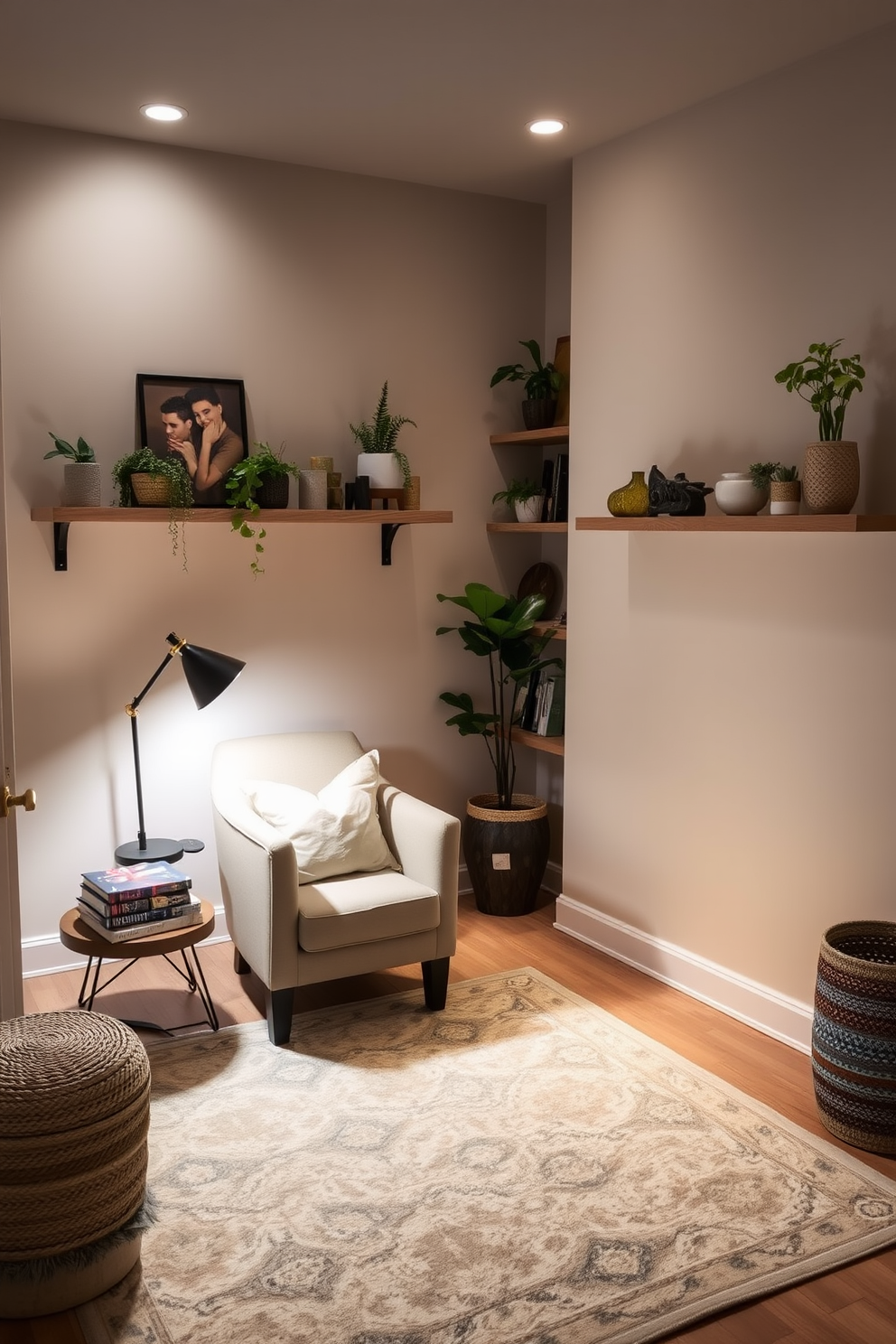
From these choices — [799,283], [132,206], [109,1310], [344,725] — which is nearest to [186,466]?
[132,206]

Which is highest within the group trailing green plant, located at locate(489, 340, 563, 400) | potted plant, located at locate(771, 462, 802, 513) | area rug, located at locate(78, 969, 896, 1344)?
trailing green plant, located at locate(489, 340, 563, 400)

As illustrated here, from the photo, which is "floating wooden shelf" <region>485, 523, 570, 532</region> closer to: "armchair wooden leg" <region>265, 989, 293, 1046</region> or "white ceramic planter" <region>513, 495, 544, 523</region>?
"white ceramic planter" <region>513, 495, 544, 523</region>

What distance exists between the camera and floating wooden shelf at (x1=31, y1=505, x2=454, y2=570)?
3.52m

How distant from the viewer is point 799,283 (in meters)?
3.13

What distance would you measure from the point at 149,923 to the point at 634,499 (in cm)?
190

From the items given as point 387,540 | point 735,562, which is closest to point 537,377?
point 387,540

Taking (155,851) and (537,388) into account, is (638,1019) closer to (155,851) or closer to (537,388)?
(155,851)

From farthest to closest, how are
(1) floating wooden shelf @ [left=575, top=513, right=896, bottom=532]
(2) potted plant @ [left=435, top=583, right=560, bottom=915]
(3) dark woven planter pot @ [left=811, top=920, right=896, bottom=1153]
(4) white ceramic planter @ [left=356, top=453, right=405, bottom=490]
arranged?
1. (2) potted plant @ [left=435, top=583, right=560, bottom=915]
2. (4) white ceramic planter @ [left=356, top=453, right=405, bottom=490]
3. (1) floating wooden shelf @ [left=575, top=513, right=896, bottom=532]
4. (3) dark woven planter pot @ [left=811, top=920, right=896, bottom=1153]

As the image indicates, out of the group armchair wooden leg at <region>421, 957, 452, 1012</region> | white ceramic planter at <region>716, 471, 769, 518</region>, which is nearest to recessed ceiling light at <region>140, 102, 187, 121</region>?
white ceramic planter at <region>716, 471, 769, 518</region>

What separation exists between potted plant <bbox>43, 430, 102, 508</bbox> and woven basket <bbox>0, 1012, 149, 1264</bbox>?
1779mm

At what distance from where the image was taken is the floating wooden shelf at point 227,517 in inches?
138

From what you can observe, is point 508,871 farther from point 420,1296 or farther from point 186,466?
point 420,1296

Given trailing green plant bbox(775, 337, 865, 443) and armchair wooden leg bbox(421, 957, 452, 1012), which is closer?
trailing green plant bbox(775, 337, 865, 443)

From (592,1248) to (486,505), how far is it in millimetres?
2915
